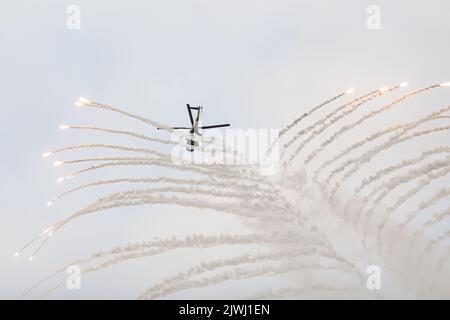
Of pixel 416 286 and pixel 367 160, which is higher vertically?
pixel 367 160

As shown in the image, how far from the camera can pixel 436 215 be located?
6269 cm

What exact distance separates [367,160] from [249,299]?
19.5 m

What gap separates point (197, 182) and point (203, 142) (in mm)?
5094

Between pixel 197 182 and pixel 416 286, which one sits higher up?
pixel 197 182
